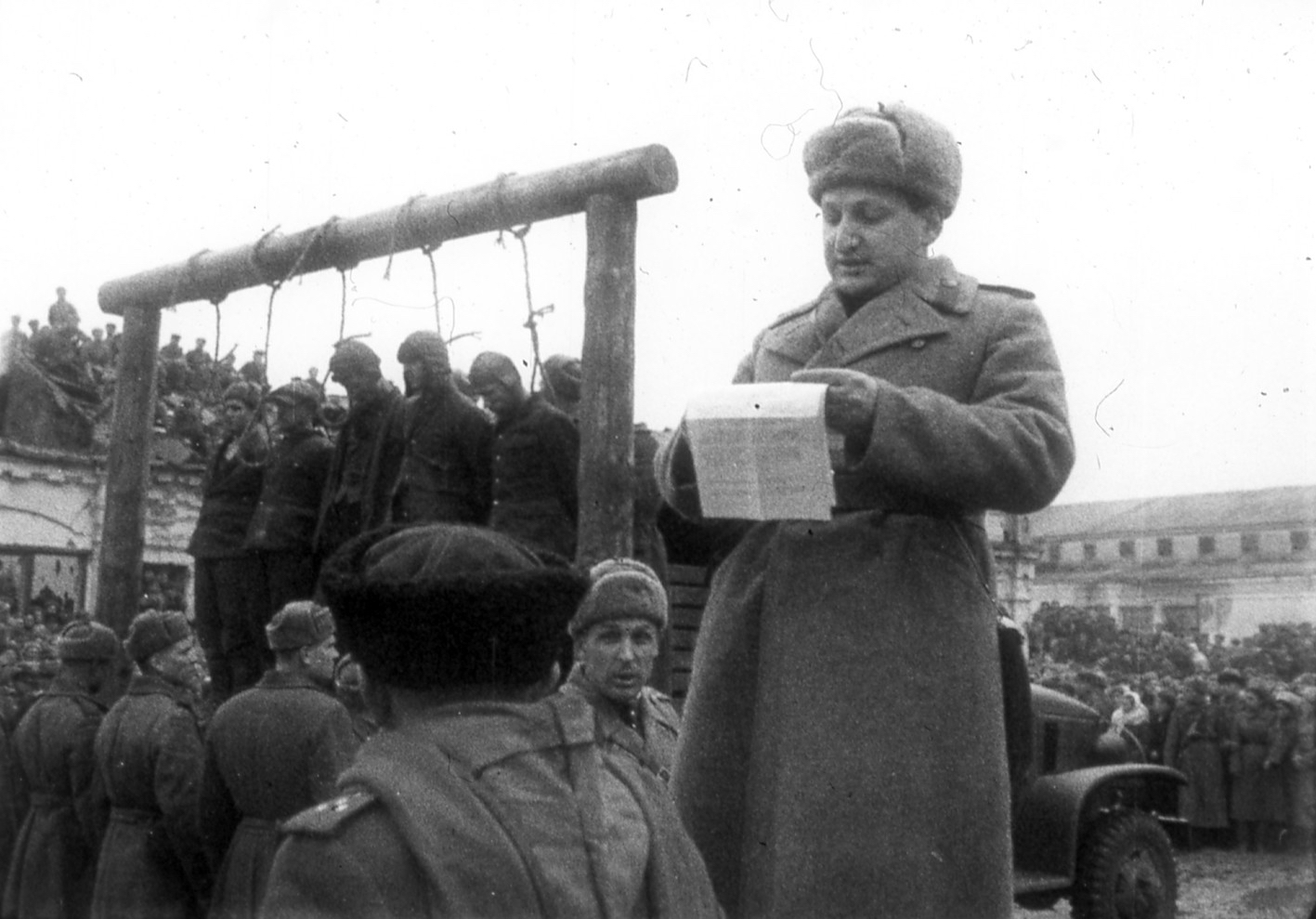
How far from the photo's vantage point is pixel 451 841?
5.21 ft

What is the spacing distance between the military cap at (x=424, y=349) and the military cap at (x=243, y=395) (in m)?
1.33

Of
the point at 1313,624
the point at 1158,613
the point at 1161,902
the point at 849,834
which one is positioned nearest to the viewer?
the point at 849,834

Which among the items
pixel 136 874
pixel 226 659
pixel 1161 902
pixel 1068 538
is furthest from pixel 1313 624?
pixel 136 874

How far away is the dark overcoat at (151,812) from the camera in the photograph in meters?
5.12

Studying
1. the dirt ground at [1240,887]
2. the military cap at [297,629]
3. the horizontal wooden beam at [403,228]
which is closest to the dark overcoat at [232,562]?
the horizontal wooden beam at [403,228]

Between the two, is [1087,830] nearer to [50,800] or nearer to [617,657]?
[617,657]

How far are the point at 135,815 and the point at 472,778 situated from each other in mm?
4077

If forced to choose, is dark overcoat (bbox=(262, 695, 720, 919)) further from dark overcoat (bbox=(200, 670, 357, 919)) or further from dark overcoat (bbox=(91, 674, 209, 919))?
dark overcoat (bbox=(91, 674, 209, 919))

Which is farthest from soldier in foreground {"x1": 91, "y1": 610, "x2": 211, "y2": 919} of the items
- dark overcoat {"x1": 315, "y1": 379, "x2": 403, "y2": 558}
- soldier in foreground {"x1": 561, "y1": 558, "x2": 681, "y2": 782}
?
soldier in foreground {"x1": 561, "y1": 558, "x2": 681, "y2": 782}

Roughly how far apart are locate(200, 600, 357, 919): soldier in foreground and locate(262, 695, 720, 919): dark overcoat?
2876 millimetres

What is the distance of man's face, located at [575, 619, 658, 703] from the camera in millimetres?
3748

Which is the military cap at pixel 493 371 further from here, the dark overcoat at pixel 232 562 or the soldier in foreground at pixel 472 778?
the soldier in foreground at pixel 472 778

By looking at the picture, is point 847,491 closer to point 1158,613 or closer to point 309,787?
point 309,787

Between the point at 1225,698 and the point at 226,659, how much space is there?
30.9 feet
